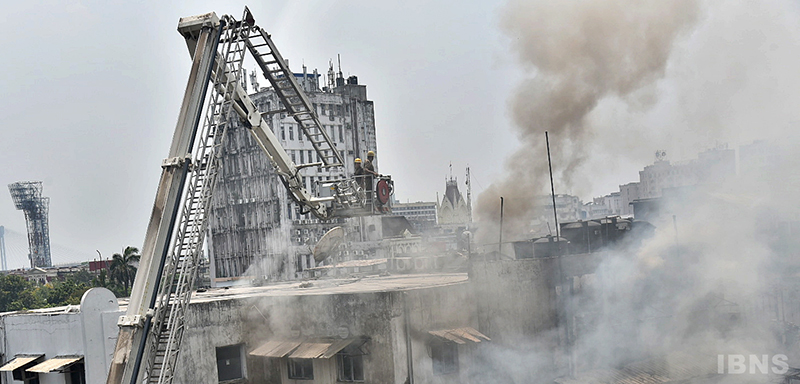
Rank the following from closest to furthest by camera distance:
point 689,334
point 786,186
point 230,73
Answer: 1. point 230,73
2. point 689,334
3. point 786,186

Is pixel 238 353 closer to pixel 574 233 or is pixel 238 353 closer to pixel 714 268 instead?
pixel 574 233

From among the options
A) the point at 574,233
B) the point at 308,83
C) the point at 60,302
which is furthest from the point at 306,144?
the point at 574,233

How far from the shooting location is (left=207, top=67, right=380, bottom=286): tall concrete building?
76.2 m

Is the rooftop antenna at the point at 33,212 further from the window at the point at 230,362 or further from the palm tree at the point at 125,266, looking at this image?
the window at the point at 230,362

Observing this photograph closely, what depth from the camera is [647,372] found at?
29203mm

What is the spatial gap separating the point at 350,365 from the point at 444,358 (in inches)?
127

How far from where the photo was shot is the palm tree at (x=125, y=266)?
74.9m

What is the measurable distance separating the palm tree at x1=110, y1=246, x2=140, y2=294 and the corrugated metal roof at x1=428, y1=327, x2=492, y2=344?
5849 centimetres

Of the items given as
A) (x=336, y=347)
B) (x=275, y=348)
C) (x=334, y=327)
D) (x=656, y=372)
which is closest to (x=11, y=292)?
(x=275, y=348)

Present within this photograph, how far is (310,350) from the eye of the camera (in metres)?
23.8

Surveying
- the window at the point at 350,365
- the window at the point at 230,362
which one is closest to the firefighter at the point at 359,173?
the window at the point at 350,365

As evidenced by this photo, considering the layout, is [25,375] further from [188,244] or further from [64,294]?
[64,294]

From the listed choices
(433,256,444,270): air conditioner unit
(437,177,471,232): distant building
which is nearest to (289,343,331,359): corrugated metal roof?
(433,256,444,270): air conditioner unit

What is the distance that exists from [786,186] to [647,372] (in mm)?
22271
